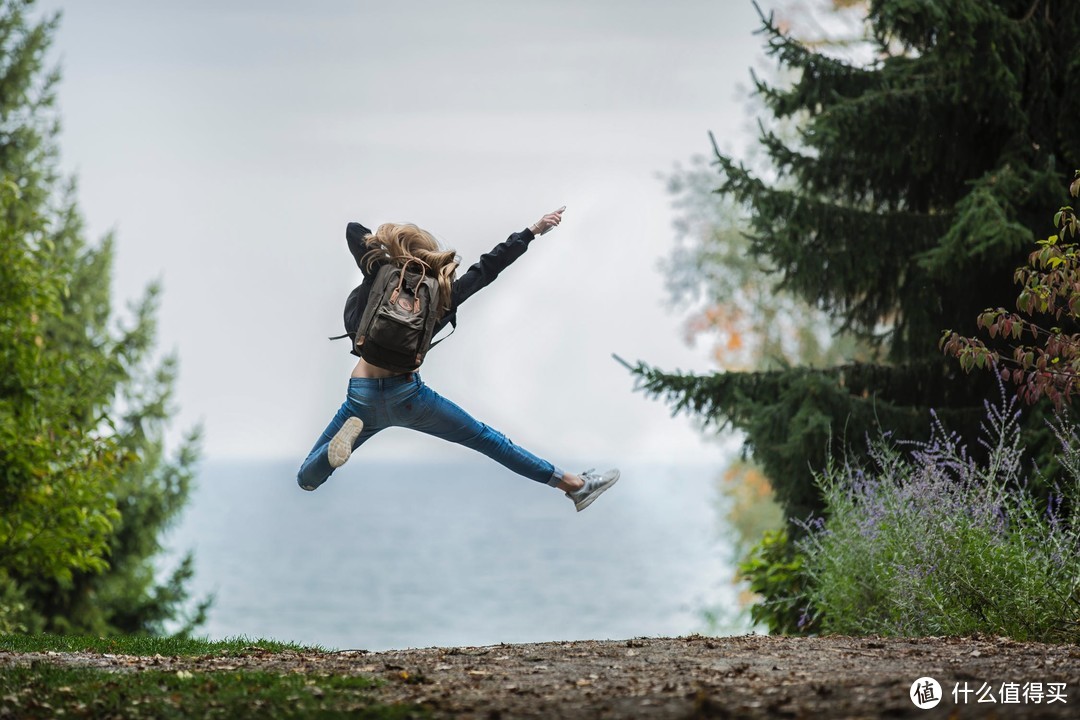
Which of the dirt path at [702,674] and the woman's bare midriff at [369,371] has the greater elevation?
the woman's bare midriff at [369,371]

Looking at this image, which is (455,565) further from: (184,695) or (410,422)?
(184,695)

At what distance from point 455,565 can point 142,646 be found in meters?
54.4

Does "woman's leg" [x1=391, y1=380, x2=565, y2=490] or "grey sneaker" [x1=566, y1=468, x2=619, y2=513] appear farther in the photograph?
"grey sneaker" [x1=566, y1=468, x2=619, y2=513]

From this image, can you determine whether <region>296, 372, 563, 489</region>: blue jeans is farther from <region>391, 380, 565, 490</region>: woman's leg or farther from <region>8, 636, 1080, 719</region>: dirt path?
<region>8, 636, 1080, 719</region>: dirt path

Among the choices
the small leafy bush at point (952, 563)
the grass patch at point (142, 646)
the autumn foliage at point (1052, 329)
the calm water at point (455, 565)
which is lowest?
the grass patch at point (142, 646)

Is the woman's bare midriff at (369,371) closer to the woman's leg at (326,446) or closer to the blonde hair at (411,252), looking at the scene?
the woman's leg at (326,446)

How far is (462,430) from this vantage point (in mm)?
6465

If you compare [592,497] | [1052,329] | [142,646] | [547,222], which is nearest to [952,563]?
[1052,329]

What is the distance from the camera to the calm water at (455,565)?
1766 inches

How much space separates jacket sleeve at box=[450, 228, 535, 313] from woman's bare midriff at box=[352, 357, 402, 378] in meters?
0.51
